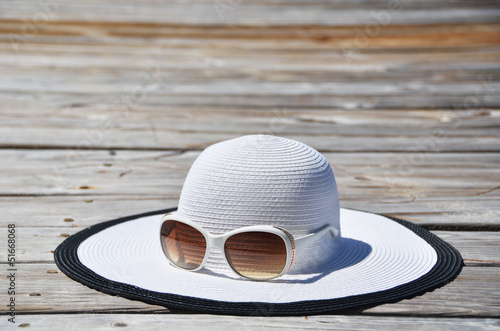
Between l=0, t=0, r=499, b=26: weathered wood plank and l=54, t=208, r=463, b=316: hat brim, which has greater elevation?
l=54, t=208, r=463, b=316: hat brim

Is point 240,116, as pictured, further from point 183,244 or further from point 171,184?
point 183,244

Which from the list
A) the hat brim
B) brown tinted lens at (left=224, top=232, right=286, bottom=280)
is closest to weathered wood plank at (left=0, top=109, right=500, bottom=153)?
the hat brim

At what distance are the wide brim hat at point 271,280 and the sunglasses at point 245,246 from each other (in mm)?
21

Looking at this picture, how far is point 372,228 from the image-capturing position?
1763 mm

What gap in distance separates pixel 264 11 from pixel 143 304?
4232 millimetres

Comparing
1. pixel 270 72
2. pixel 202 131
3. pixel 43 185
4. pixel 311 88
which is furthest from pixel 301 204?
pixel 270 72

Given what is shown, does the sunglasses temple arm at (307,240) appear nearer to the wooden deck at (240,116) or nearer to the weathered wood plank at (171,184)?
the wooden deck at (240,116)

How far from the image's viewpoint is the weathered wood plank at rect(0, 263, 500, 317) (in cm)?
132

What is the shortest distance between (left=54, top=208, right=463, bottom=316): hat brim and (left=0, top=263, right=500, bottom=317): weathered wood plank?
Answer: 0.02 metres

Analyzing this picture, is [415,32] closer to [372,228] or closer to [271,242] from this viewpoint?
[372,228]

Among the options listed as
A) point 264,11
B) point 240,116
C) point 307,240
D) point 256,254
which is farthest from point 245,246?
point 264,11

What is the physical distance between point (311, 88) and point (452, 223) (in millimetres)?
2196

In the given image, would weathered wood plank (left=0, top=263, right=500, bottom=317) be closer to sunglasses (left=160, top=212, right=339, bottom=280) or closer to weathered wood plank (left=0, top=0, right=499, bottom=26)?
sunglasses (left=160, top=212, right=339, bottom=280)

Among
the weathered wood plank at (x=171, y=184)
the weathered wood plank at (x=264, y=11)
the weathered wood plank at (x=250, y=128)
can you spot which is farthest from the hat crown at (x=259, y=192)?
the weathered wood plank at (x=264, y=11)
